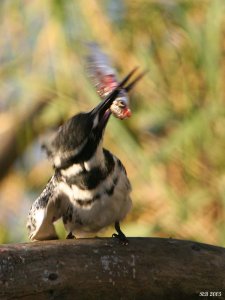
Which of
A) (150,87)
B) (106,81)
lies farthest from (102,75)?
(150,87)

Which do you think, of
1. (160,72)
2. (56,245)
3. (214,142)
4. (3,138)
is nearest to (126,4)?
(160,72)

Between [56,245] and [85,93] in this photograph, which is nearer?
[56,245]

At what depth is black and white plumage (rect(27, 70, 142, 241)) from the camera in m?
2.29

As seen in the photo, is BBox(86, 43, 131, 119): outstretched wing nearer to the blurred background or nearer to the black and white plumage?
the black and white plumage

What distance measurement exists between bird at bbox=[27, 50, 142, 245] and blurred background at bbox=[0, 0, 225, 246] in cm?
55

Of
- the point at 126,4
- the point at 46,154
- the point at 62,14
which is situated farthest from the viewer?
the point at 126,4

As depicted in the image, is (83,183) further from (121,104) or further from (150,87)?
(150,87)

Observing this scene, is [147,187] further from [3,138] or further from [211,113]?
[3,138]

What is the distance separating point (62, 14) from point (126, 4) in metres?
0.27

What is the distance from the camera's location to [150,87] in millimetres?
3199

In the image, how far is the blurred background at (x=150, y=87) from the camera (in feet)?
9.86

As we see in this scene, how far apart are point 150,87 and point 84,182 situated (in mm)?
923

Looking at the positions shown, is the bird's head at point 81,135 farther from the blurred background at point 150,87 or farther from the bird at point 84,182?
the blurred background at point 150,87

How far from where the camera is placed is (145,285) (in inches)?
86.0
